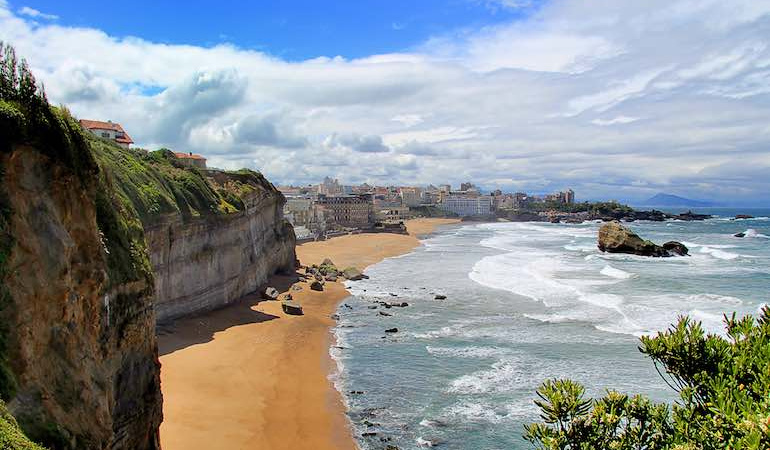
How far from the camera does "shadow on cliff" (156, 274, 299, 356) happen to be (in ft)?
77.2

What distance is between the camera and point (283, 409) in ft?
60.3

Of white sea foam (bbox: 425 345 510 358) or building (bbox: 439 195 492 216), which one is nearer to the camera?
white sea foam (bbox: 425 345 510 358)

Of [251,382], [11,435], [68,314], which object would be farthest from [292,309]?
[11,435]

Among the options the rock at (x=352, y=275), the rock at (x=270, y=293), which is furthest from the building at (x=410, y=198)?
the rock at (x=270, y=293)

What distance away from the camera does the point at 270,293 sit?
34.9m

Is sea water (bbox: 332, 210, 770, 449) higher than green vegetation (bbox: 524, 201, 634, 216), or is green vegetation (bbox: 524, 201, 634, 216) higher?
green vegetation (bbox: 524, 201, 634, 216)

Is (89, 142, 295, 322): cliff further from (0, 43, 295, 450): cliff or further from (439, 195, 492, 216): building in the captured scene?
(439, 195, 492, 216): building

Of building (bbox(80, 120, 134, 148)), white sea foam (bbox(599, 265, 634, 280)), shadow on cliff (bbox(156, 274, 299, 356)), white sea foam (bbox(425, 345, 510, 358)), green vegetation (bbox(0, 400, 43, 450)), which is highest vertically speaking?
building (bbox(80, 120, 134, 148))

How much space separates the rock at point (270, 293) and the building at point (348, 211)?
75.6 m

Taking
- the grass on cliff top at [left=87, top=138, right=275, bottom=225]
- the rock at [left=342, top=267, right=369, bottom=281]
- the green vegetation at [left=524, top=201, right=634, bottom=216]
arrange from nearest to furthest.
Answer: the grass on cliff top at [left=87, top=138, right=275, bottom=225] → the rock at [left=342, top=267, right=369, bottom=281] → the green vegetation at [left=524, top=201, right=634, bottom=216]

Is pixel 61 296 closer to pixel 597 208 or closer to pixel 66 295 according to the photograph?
pixel 66 295

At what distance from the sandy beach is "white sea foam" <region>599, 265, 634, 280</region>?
78.1ft

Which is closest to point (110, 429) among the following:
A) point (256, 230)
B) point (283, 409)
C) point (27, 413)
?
point (27, 413)

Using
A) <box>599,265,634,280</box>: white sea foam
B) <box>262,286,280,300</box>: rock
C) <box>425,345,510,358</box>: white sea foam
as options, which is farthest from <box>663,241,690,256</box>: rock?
<box>262,286,280,300</box>: rock
